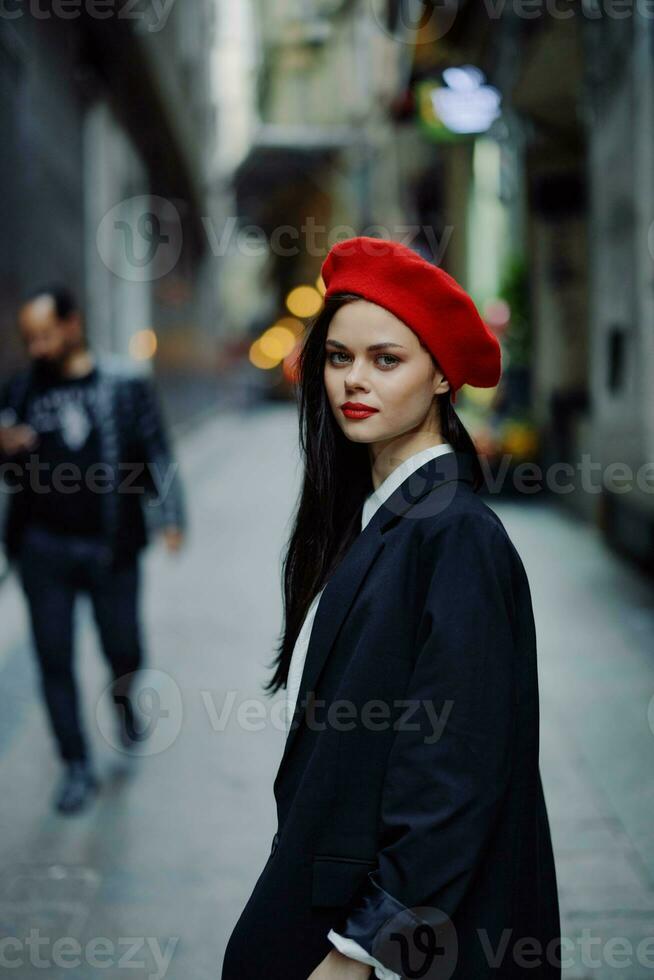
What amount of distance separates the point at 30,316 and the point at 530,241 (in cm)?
984

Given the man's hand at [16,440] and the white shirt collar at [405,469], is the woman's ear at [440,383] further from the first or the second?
the man's hand at [16,440]

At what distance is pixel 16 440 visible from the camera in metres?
4.12

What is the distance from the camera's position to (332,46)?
112 feet

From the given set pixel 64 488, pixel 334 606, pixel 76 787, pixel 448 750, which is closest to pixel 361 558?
pixel 334 606

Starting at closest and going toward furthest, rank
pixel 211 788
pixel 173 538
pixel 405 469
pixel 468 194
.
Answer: pixel 405 469, pixel 211 788, pixel 173 538, pixel 468 194

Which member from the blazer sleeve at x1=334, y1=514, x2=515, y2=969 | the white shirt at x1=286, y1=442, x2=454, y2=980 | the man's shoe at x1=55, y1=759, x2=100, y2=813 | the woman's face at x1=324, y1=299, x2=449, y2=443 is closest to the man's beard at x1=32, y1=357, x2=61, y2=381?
the man's shoe at x1=55, y1=759, x2=100, y2=813

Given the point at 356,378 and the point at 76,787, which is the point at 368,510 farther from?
the point at 76,787

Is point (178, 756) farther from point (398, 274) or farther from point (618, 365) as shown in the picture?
point (618, 365)

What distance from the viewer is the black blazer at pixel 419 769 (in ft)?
4.91

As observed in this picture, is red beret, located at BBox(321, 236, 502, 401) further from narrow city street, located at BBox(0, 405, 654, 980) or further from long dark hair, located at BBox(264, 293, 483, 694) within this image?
narrow city street, located at BBox(0, 405, 654, 980)

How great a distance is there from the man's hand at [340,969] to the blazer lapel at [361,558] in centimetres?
35

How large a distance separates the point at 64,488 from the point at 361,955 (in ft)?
9.62

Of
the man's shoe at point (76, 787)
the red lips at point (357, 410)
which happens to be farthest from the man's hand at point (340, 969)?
the man's shoe at point (76, 787)

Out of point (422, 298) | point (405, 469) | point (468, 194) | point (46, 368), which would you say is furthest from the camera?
point (468, 194)
